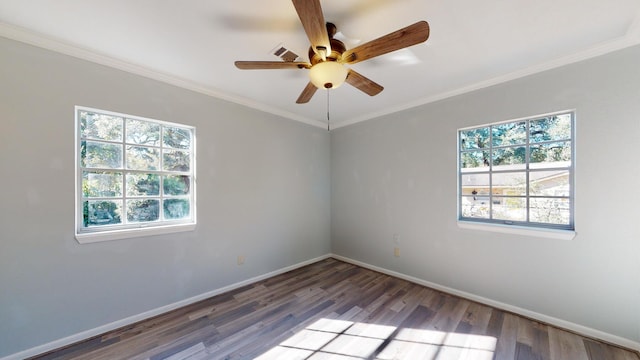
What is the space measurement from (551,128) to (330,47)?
232 cm

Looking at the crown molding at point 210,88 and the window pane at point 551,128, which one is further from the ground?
the crown molding at point 210,88

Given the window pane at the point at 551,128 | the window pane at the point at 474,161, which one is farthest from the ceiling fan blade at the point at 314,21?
the window pane at the point at 551,128

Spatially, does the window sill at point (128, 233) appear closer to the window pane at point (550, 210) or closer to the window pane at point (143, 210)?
the window pane at point (143, 210)

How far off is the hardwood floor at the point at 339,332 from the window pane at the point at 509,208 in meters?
0.98

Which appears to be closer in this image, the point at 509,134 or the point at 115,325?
the point at 115,325

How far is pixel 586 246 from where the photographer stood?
2016 millimetres

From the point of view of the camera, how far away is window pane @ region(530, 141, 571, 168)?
2150mm

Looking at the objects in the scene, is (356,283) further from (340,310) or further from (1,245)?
(1,245)

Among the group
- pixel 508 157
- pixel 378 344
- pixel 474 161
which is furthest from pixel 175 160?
pixel 508 157

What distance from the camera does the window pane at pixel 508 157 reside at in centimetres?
240

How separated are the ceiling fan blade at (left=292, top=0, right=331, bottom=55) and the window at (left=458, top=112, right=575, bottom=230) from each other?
2148mm

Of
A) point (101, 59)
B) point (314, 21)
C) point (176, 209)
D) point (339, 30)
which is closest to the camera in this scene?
point (314, 21)

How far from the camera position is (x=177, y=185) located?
8.47 ft

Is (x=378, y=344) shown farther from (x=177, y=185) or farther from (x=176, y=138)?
(x=176, y=138)
